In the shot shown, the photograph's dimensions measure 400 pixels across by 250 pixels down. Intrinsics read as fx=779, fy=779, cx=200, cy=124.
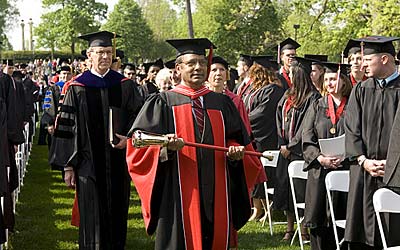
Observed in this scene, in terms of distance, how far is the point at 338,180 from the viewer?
6.94 m

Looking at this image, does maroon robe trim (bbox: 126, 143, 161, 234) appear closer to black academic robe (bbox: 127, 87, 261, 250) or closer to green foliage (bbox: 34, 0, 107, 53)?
black academic robe (bbox: 127, 87, 261, 250)

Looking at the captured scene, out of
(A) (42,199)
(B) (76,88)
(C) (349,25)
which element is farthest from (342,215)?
(C) (349,25)

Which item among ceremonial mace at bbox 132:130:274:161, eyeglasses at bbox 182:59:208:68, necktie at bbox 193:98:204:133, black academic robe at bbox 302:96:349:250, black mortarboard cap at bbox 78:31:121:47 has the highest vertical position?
black mortarboard cap at bbox 78:31:121:47

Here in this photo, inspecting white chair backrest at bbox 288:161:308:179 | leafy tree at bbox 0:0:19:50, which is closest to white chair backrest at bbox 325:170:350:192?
white chair backrest at bbox 288:161:308:179

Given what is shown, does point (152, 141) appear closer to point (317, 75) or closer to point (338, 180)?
point (338, 180)

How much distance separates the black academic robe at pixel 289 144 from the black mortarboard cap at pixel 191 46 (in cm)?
267

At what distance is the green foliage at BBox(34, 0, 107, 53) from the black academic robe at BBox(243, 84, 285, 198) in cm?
5540

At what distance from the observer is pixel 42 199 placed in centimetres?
1218

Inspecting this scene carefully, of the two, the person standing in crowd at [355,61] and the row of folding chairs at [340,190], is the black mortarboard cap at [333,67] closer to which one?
the person standing in crowd at [355,61]

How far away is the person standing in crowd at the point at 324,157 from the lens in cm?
723

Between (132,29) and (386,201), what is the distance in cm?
6844

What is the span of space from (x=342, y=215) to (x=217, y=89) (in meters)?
1.80

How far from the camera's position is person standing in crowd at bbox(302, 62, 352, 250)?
7227 millimetres

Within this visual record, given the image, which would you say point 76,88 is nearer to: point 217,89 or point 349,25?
point 217,89
